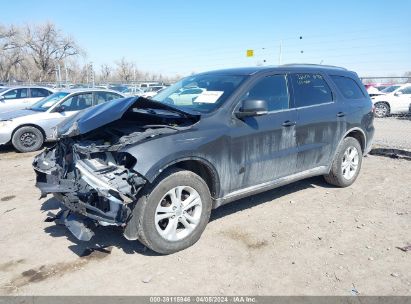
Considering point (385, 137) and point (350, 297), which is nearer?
point (350, 297)

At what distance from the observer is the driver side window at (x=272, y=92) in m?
4.35

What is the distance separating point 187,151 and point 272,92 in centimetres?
160

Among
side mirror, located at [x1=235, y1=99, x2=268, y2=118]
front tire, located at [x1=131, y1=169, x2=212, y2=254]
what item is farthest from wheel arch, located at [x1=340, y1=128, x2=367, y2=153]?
front tire, located at [x1=131, y1=169, x2=212, y2=254]

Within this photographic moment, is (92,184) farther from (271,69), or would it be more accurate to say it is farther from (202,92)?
(271,69)

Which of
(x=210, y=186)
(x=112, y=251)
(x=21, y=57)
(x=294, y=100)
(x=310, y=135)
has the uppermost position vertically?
(x=21, y=57)

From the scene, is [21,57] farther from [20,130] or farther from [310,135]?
[310,135]

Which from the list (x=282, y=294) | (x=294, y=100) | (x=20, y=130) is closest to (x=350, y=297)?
(x=282, y=294)

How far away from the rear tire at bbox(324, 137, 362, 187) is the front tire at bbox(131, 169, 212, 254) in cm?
259

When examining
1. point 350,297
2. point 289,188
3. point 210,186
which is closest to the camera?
point 350,297

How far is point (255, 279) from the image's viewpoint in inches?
128

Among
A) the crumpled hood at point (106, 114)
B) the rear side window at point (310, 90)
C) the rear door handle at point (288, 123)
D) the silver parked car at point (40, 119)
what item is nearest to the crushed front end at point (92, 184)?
the crumpled hood at point (106, 114)

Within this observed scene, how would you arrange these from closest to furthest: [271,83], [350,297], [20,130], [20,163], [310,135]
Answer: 1. [350,297]
2. [271,83]
3. [310,135]
4. [20,163]
5. [20,130]

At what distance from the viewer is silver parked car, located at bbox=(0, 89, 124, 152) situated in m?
8.86

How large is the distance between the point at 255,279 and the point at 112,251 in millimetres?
1541
